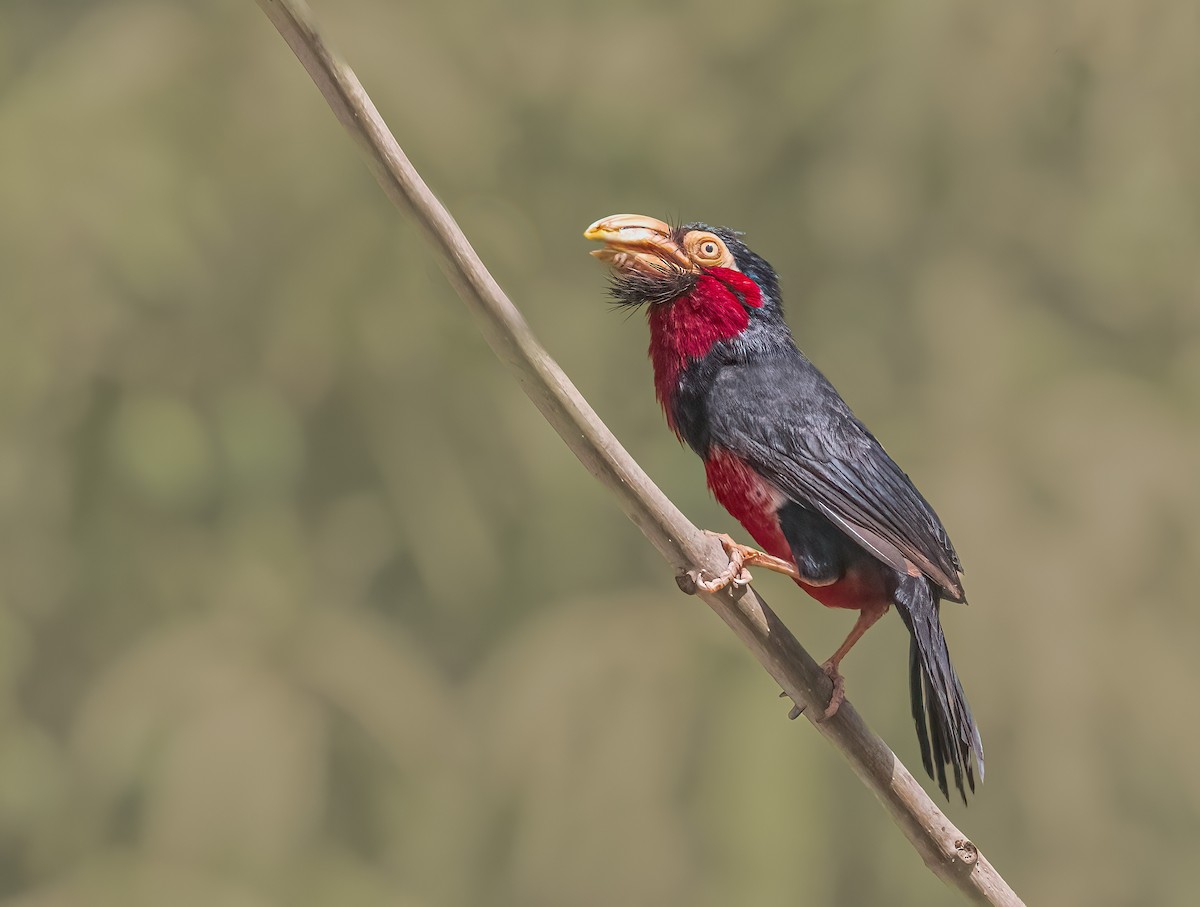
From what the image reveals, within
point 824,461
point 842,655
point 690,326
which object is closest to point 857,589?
point 842,655

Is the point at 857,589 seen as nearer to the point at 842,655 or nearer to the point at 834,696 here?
the point at 842,655

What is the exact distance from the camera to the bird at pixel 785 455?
2.22 meters

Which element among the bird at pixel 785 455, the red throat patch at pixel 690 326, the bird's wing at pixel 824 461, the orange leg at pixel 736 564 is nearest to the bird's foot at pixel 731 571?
the orange leg at pixel 736 564

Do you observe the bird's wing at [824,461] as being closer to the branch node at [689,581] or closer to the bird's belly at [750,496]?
the bird's belly at [750,496]

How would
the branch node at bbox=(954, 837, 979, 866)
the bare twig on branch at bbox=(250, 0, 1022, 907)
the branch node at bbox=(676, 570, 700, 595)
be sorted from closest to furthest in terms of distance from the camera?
the bare twig on branch at bbox=(250, 0, 1022, 907)
the branch node at bbox=(676, 570, 700, 595)
the branch node at bbox=(954, 837, 979, 866)

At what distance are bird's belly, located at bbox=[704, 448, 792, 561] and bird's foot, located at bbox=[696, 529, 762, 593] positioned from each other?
0.91 ft

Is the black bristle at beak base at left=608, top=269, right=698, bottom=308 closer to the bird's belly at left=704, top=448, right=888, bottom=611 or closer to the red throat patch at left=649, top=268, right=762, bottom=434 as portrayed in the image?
A: the red throat patch at left=649, top=268, right=762, bottom=434

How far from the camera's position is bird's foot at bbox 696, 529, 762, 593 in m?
1.89

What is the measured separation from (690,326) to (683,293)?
65 mm

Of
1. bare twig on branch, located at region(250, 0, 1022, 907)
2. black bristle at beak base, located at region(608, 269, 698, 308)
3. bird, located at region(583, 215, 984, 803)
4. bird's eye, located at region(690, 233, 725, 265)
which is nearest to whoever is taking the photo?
bare twig on branch, located at region(250, 0, 1022, 907)

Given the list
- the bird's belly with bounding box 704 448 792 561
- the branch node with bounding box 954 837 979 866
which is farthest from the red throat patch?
the branch node with bounding box 954 837 979 866

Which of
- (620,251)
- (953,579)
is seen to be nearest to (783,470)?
(953,579)

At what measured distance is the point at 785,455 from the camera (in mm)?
2303

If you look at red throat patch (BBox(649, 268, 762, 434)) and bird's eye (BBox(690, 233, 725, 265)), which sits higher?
bird's eye (BBox(690, 233, 725, 265))
